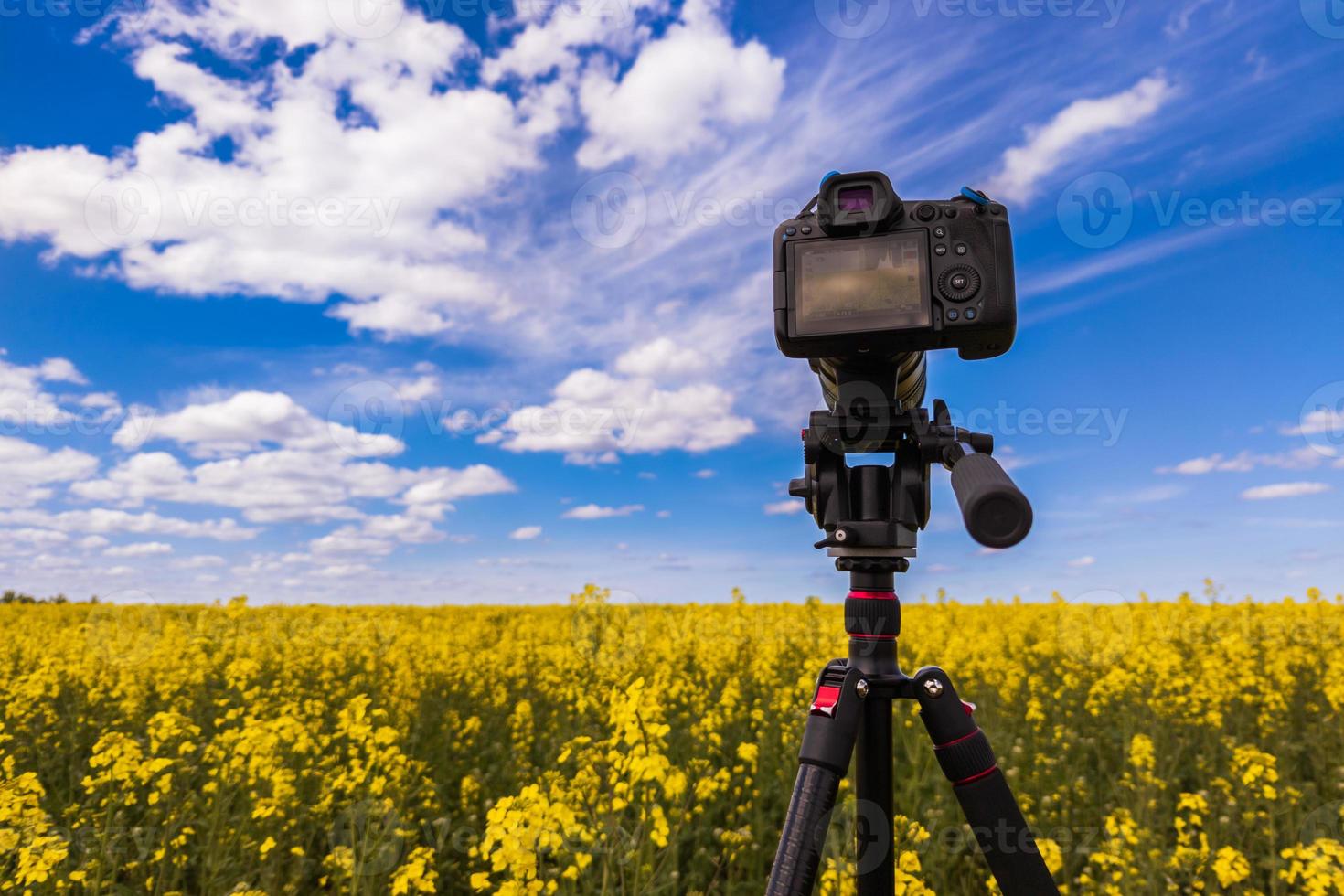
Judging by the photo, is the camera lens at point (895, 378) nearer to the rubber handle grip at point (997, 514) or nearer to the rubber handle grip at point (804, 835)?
the rubber handle grip at point (997, 514)

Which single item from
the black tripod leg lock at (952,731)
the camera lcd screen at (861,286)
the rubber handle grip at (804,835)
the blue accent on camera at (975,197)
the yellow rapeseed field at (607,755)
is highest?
the blue accent on camera at (975,197)

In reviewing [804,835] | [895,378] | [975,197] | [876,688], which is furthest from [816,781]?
[975,197]

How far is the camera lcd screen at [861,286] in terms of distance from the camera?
56.6 inches

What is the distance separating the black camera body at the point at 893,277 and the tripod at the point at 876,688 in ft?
0.40

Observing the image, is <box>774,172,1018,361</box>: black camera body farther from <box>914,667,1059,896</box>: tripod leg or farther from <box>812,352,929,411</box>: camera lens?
<box>914,667,1059,896</box>: tripod leg

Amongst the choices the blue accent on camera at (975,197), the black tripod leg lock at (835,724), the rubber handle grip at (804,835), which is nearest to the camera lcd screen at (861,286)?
the blue accent on camera at (975,197)

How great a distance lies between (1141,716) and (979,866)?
204 centimetres

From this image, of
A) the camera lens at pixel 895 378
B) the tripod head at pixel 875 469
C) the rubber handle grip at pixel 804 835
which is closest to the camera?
the rubber handle grip at pixel 804 835

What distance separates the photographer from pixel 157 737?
3.63 metres

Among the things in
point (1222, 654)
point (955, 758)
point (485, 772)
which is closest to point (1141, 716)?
point (1222, 654)

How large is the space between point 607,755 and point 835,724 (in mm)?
1570

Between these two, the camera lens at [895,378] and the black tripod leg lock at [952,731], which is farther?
the camera lens at [895,378]

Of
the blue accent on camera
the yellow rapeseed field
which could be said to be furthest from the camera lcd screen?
the yellow rapeseed field

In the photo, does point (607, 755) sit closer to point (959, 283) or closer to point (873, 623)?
point (873, 623)
